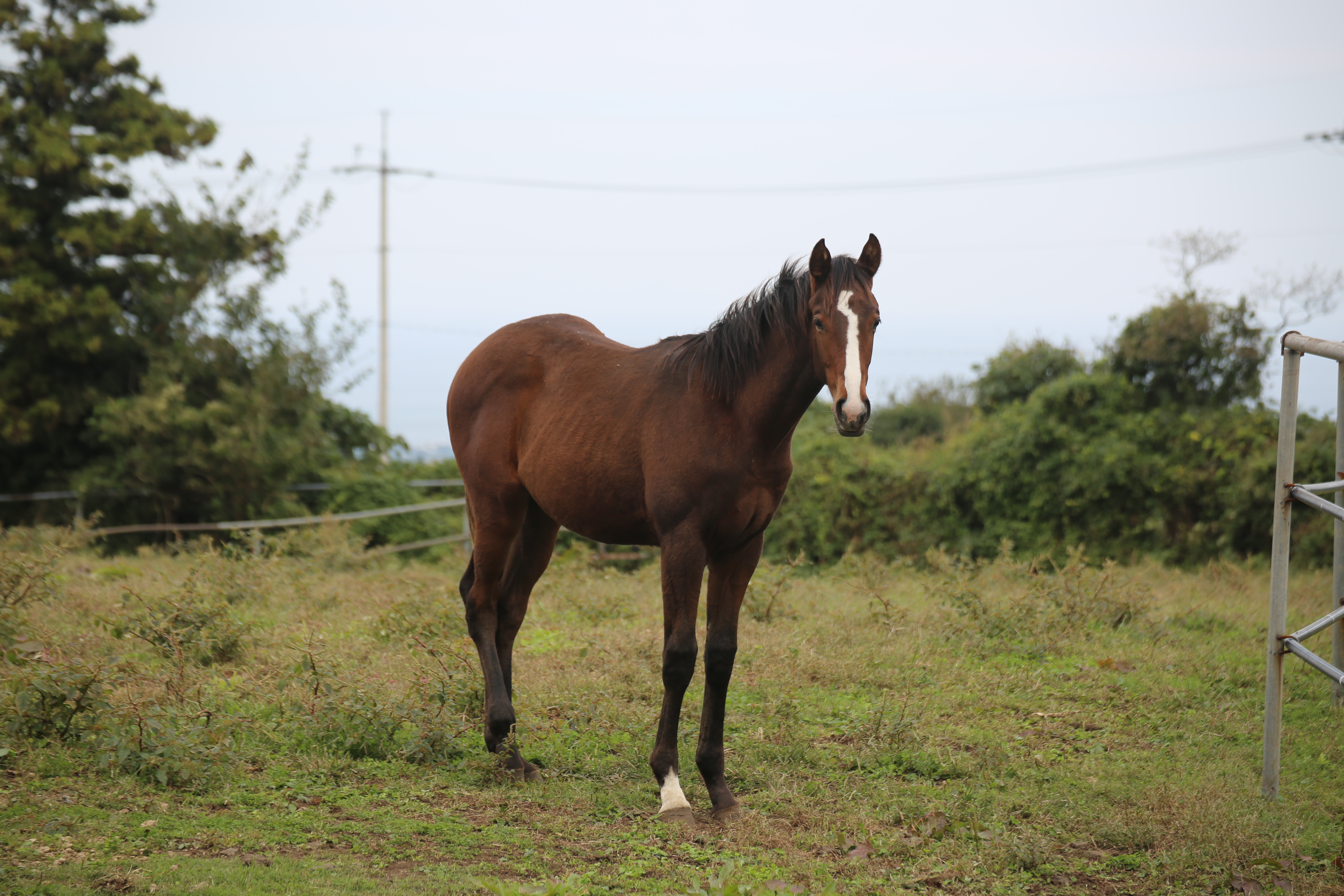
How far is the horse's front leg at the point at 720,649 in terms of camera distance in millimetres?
4324

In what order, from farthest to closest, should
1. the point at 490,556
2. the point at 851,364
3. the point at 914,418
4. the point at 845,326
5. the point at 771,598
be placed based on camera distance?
the point at 914,418 < the point at 771,598 < the point at 490,556 < the point at 845,326 < the point at 851,364

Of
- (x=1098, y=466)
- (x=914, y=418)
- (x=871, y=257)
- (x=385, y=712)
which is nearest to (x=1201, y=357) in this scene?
(x=1098, y=466)

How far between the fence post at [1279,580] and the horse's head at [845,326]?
6.31 feet

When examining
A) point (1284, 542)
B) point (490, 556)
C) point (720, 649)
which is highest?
point (1284, 542)

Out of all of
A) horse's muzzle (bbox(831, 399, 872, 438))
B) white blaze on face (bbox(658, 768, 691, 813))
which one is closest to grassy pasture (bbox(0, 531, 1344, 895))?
white blaze on face (bbox(658, 768, 691, 813))

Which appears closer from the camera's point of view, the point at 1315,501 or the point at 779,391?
the point at 1315,501

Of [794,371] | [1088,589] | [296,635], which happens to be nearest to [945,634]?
[1088,589]

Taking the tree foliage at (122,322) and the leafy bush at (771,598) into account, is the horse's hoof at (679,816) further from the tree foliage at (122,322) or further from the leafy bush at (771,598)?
the tree foliage at (122,322)

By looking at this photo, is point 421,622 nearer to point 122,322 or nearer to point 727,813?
point 727,813

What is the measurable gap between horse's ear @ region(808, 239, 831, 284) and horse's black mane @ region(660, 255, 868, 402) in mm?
48

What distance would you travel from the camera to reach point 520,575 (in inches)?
208

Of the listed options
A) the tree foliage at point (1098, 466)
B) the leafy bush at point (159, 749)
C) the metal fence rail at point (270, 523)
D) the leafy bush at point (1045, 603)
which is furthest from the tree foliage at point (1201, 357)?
the leafy bush at point (159, 749)

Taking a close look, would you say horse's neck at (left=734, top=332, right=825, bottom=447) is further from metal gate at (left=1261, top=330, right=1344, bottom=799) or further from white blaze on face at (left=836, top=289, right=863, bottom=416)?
metal gate at (left=1261, top=330, right=1344, bottom=799)

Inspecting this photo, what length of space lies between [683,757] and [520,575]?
130 cm
